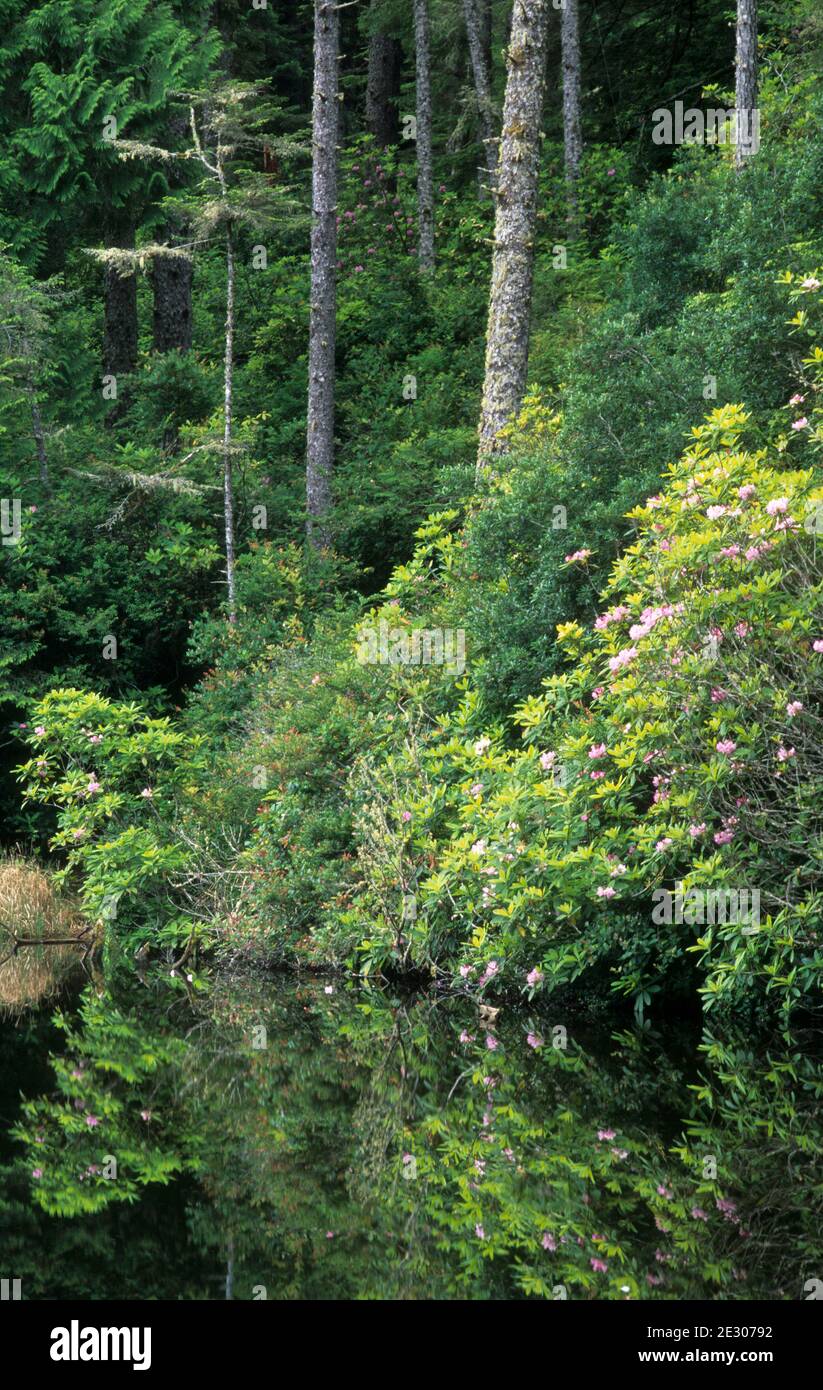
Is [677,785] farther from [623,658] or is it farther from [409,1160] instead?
[409,1160]

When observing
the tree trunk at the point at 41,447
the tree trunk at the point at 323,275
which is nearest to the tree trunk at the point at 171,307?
the tree trunk at the point at 323,275

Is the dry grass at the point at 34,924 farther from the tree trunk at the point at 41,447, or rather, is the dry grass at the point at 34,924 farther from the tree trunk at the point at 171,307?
the tree trunk at the point at 171,307

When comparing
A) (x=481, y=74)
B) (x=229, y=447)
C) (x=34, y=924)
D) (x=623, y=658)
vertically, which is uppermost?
(x=481, y=74)

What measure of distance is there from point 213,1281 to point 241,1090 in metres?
2.91

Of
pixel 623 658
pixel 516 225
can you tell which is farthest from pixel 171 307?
pixel 623 658

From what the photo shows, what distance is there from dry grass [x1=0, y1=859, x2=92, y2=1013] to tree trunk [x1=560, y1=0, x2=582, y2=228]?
14.7 meters

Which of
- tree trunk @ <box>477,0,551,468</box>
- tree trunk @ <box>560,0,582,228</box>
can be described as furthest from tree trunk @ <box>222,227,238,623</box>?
tree trunk @ <box>560,0,582,228</box>

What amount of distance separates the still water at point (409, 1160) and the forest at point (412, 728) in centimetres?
3

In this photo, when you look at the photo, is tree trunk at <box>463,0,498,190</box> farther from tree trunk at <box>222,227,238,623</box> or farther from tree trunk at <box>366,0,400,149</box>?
tree trunk at <box>222,227,238,623</box>

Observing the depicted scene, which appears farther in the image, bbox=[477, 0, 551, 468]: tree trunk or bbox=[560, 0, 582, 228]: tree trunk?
bbox=[560, 0, 582, 228]: tree trunk

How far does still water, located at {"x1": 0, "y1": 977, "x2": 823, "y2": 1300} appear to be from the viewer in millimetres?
5145

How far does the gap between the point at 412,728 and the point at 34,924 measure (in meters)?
4.13

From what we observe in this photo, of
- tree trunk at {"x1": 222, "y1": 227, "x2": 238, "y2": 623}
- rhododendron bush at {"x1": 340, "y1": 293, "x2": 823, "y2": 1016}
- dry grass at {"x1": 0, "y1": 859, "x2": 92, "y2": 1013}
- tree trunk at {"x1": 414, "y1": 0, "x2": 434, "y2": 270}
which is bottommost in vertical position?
dry grass at {"x1": 0, "y1": 859, "x2": 92, "y2": 1013}

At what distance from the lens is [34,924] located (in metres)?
13.9
